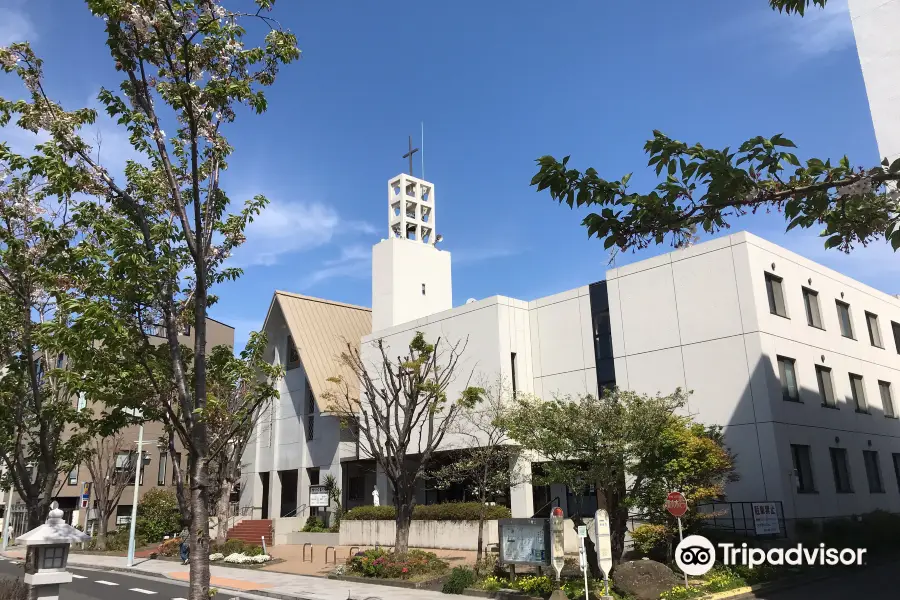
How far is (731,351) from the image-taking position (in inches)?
900

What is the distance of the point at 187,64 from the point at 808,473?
22717 millimetres

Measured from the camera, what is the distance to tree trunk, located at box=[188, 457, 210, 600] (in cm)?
Result: 776

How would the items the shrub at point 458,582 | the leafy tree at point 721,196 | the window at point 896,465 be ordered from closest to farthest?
the leafy tree at point 721,196, the shrub at point 458,582, the window at point 896,465

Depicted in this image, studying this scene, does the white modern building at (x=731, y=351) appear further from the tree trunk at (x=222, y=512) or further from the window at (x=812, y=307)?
the tree trunk at (x=222, y=512)

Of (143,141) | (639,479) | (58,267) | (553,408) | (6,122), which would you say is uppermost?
(6,122)

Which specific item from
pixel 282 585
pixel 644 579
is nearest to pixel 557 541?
pixel 644 579

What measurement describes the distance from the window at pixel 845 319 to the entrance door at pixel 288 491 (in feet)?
Result: 101

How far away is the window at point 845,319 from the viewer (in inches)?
1078

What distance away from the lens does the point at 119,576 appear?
26.1 metres

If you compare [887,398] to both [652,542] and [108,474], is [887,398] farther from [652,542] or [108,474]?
[108,474]

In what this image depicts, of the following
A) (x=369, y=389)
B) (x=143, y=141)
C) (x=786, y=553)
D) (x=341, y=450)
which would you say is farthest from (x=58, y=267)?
(x=341, y=450)

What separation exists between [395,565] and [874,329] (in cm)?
2274

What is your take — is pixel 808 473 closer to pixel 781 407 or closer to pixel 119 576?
pixel 781 407

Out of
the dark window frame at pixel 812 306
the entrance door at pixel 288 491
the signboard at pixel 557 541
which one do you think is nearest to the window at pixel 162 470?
the entrance door at pixel 288 491
